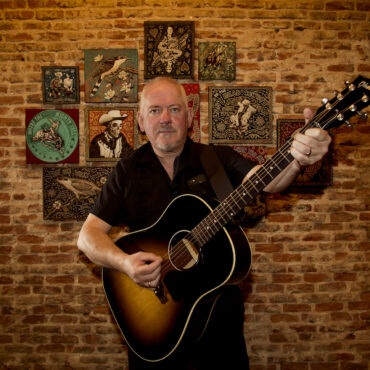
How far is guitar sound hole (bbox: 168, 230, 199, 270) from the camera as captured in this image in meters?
1.52

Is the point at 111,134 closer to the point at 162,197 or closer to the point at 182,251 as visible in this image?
the point at 162,197

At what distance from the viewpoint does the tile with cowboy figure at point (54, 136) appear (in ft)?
8.12

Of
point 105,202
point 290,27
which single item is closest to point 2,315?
point 105,202

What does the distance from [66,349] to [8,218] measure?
3.98 ft

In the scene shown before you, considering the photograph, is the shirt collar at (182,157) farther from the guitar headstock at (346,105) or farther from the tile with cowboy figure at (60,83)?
the tile with cowboy figure at (60,83)

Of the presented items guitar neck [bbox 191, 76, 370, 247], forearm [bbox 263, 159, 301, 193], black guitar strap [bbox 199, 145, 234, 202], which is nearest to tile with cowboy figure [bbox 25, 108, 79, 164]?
black guitar strap [bbox 199, 145, 234, 202]

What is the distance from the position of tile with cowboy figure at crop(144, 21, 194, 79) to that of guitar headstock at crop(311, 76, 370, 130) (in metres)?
1.47

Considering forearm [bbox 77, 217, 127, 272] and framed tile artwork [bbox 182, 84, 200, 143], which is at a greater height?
framed tile artwork [bbox 182, 84, 200, 143]

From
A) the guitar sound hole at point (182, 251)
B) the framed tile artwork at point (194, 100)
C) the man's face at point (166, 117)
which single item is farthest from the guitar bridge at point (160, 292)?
the framed tile artwork at point (194, 100)

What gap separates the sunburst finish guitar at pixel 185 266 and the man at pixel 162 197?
0.27 feet

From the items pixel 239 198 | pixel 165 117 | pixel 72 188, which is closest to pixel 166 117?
pixel 165 117

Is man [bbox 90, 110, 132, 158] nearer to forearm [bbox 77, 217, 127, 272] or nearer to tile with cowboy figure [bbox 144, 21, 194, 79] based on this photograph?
tile with cowboy figure [bbox 144, 21, 194, 79]

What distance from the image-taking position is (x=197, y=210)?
154 cm

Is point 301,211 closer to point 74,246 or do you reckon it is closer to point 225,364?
point 225,364
